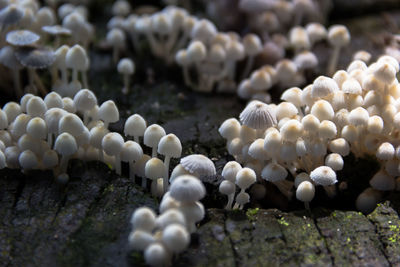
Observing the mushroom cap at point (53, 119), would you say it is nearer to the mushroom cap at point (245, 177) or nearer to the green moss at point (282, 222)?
the mushroom cap at point (245, 177)

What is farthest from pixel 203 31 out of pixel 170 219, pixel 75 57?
pixel 170 219

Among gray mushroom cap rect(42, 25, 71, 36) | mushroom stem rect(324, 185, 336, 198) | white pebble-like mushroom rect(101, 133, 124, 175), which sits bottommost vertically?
mushroom stem rect(324, 185, 336, 198)

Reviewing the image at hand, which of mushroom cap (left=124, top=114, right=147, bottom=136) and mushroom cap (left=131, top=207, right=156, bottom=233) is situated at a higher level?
mushroom cap (left=124, top=114, right=147, bottom=136)

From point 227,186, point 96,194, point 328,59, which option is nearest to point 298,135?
point 227,186

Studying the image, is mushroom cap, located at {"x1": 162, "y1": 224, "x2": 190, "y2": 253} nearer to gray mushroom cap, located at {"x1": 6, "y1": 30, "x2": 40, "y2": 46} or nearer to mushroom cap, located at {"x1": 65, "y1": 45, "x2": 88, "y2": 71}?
mushroom cap, located at {"x1": 65, "y1": 45, "x2": 88, "y2": 71}

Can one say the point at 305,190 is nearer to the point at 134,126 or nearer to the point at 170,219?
the point at 170,219

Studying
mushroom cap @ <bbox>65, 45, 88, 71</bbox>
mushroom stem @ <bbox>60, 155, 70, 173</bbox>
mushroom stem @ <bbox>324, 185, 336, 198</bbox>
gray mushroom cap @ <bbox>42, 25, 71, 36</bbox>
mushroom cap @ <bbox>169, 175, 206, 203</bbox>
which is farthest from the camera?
gray mushroom cap @ <bbox>42, 25, 71, 36</bbox>

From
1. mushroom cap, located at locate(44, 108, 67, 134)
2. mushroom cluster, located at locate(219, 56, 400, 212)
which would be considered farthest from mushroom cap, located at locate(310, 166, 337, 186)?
mushroom cap, located at locate(44, 108, 67, 134)

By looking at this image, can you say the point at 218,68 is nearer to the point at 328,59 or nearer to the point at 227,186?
the point at 328,59
